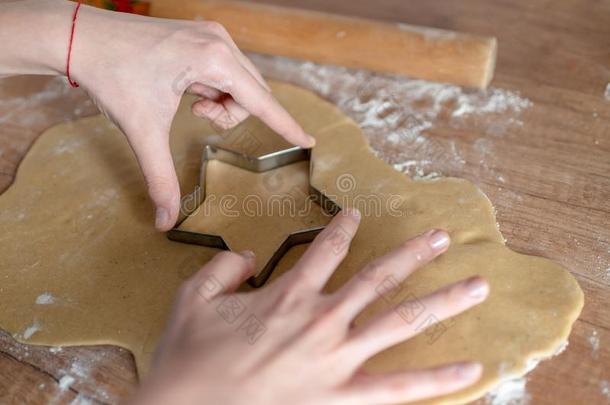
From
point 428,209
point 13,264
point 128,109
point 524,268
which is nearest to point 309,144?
point 428,209

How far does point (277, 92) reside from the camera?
1541 mm

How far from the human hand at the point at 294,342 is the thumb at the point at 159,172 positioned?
0.23 metres

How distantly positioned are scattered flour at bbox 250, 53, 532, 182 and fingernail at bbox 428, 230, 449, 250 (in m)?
0.31

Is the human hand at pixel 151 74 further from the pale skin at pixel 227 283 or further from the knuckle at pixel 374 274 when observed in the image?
the knuckle at pixel 374 274

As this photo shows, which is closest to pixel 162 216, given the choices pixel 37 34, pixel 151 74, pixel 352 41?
pixel 151 74

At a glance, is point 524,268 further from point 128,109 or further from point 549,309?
point 128,109

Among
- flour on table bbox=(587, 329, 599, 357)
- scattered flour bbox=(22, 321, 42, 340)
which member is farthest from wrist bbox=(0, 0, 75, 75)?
flour on table bbox=(587, 329, 599, 357)

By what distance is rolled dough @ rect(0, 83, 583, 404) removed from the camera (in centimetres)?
99

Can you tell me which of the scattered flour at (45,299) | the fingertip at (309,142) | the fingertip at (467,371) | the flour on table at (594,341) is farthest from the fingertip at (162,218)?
the flour on table at (594,341)

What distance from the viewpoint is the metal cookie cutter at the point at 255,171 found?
1.13 meters

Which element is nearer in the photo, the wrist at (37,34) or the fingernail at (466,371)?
the fingernail at (466,371)

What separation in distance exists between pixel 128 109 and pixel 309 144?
38 cm

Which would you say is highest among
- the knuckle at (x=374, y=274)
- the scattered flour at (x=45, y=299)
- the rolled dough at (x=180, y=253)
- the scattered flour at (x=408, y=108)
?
the knuckle at (x=374, y=274)

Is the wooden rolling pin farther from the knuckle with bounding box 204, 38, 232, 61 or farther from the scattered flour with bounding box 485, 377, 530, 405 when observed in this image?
the scattered flour with bounding box 485, 377, 530, 405
